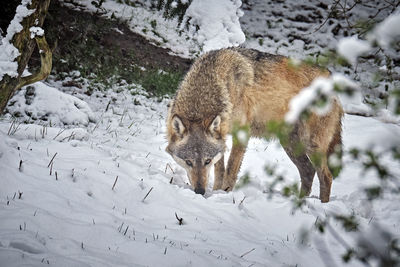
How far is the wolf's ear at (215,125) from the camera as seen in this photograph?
388cm

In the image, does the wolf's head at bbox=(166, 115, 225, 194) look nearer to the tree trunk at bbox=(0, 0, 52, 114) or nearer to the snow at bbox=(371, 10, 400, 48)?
the tree trunk at bbox=(0, 0, 52, 114)

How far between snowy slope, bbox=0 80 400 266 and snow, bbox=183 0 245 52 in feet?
23.4

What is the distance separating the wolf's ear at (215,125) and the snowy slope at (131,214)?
96cm

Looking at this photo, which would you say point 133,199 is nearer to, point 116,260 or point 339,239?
point 116,260

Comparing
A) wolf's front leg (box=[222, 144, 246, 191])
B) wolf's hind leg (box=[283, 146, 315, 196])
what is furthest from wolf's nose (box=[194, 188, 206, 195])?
wolf's hind leg (box=[283, 146, 315, 196])

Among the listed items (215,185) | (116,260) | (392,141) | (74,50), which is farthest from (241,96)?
(74,50)

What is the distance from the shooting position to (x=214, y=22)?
35.6 feet

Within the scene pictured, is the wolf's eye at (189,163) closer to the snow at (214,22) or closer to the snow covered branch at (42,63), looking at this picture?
the snow covered branch at (42,63)

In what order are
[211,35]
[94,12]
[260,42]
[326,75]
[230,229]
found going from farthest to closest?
[260,42] → [211,35] → [94,12] → [326,75] → [230,229]

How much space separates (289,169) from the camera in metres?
5.73

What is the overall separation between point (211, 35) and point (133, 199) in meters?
9.20

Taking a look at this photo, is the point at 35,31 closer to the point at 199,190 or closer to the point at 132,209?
the point at 132,209

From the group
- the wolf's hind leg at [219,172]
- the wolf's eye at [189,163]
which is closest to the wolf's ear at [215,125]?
the wolf's eye at [189,163]

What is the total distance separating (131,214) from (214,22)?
9823 millimetres
